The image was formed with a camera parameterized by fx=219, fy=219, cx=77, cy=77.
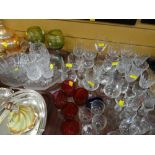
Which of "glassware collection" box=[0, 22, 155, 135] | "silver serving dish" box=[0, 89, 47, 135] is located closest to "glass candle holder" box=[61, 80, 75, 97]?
"glassware collection" box=[0, 22, 155, 135]

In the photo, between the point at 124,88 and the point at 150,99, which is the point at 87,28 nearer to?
Answer: the point at 124,88

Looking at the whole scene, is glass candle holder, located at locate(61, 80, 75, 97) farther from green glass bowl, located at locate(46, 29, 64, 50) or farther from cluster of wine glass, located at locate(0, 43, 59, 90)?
green glass bowl, located at locate(46, 29, 64, 50)

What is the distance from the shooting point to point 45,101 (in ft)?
3.74

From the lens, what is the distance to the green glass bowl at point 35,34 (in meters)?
1.43

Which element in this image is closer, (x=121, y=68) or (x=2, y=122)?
(x=2, y=122)

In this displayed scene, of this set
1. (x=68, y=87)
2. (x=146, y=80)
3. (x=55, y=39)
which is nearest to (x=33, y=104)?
(x=68, y=87)

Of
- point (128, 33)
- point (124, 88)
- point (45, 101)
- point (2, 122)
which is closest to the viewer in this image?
point (2, 122)

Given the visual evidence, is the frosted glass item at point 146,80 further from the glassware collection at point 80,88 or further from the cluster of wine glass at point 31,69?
the cluster of wine glass at point 31,69

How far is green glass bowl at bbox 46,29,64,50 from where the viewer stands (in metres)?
1.42

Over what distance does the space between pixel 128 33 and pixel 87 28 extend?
27cm

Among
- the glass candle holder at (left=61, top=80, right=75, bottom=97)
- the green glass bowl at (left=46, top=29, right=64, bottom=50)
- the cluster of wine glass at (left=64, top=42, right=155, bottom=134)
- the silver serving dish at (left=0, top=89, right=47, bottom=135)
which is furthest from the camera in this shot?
the green glass bowl at (left=46, top=29, right=64, bottom=50)
